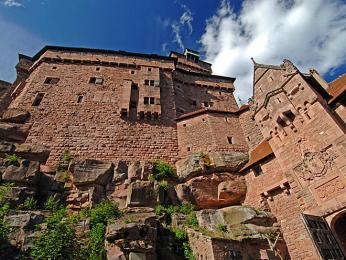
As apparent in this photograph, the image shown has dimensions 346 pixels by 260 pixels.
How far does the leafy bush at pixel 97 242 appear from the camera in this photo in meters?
10.6

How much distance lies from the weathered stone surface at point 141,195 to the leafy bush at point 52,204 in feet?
14.3

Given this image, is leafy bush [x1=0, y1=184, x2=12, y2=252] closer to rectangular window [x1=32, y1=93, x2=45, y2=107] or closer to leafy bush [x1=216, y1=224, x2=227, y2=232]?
rectangular window [x1=32, y1=93, x2=45, y2=107]

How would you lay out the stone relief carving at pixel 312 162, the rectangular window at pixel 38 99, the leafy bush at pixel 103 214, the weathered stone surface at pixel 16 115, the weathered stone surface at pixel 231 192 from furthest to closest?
the rectangular window at pixel 38 99 < the weathered stone surface at pixel 16 115 < the weathered stone surface at pixel 231 192 < the leafy bush at pixel 103 214 < the stone relief carving at pixel 312 162

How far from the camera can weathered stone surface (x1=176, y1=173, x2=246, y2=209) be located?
17.0m

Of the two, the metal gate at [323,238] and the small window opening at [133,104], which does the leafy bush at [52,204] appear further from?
the metal gate at [323,238]

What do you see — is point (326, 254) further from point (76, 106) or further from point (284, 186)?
point (76, 106)

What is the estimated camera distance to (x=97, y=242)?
11.5 metres

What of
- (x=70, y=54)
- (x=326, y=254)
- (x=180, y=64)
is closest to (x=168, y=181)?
(x=326, y=254)

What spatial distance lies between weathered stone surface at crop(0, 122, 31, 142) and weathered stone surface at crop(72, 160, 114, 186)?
19.7 ft

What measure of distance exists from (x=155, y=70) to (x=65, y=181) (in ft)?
54.0

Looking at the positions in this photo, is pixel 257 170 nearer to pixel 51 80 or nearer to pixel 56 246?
pixel 56 246

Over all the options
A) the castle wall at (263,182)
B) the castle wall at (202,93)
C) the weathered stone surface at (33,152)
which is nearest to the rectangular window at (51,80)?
the weathered stone surface at (33,152)

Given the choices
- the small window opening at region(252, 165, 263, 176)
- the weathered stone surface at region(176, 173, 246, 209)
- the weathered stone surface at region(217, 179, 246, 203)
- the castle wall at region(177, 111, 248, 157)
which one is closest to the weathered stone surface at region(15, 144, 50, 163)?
the weathered stone surface at region(176, 173, 246, 209)

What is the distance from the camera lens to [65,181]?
53.8 feet
